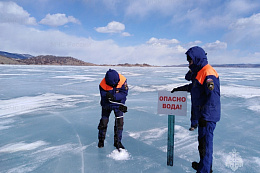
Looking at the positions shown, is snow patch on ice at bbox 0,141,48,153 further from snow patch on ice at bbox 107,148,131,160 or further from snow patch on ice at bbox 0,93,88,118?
snow patch on ice at bbox 0,93,88,118

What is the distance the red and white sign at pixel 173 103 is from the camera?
191 cm

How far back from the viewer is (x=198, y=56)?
5.80ft

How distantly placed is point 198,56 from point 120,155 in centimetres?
169

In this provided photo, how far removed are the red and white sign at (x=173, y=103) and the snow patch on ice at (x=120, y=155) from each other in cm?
93

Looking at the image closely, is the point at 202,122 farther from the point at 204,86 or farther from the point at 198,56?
the point at 198,56

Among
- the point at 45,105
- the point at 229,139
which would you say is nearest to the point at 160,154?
the point at 229,139

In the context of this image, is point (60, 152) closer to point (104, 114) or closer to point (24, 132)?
point (104, 114)

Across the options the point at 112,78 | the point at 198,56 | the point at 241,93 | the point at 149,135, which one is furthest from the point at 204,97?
the point at 241,93

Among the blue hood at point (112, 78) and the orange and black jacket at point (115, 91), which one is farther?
the orange and black jacket at point (115, 91)

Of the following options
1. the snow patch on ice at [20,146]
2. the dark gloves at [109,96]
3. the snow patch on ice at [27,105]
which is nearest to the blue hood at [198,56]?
the dark gloves at [109,96]

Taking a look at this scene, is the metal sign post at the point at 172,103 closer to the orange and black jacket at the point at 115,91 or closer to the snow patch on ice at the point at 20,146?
the orange and black jacket at the point at 115,91

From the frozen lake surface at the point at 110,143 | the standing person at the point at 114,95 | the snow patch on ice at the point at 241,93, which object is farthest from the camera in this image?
the snow patch on ice at the point at 241,93

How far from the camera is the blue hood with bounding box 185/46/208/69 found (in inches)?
69.7

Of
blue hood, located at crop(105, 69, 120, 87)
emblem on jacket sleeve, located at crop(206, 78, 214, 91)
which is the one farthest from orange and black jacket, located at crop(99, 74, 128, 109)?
emblem on jacket sleeve, located at crop(206, 78, 214, 91)
